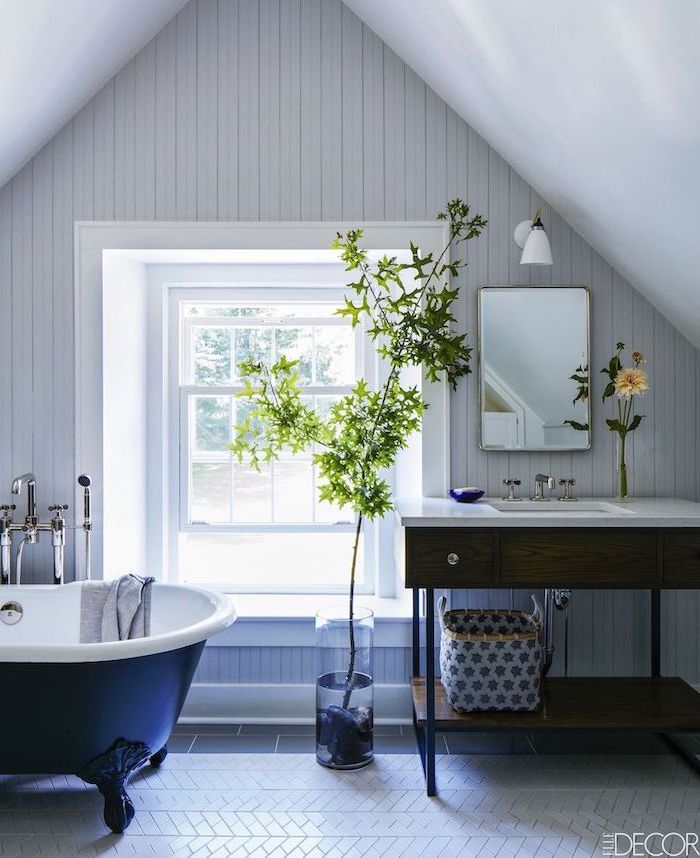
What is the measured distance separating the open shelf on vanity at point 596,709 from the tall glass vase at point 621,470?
0.71 m

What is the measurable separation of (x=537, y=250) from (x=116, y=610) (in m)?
2.02

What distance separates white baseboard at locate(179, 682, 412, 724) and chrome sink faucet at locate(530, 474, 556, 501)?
93 centimetres

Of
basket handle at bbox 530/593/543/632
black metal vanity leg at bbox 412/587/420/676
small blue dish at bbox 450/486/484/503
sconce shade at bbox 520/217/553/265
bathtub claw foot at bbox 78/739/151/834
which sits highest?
sconce shade at bbox 520/217/553/265

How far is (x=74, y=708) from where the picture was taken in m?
2.32

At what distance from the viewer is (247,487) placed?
3.80 m

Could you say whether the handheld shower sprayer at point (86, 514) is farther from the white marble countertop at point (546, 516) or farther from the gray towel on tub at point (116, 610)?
the white marble countertop at point (546, 516)

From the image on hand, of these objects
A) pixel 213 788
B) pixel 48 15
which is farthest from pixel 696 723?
pixel 48 15

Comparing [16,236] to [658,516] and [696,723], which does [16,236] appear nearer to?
[658,516]

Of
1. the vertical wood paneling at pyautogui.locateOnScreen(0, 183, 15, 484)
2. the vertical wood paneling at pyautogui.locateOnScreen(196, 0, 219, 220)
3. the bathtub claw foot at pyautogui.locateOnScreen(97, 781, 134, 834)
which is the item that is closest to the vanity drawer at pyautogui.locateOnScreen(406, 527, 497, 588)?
the bathtub claw foot at pyautogui.locateOnScreen(97, 781, 134, 834)

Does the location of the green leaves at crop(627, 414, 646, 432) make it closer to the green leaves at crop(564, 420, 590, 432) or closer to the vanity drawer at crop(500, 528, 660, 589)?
the green leaves at crop(564, 420, 590, 432)

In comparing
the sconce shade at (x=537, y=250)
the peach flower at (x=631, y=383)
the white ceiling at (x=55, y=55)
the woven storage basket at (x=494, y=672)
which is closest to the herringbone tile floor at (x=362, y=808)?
the woven storage basket at (x=494, y=672)

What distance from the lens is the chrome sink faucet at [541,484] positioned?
309 centimetres

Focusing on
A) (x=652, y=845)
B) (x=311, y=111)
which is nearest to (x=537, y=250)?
(x=311, y=111)

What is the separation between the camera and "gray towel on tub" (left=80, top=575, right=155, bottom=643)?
112 inches
